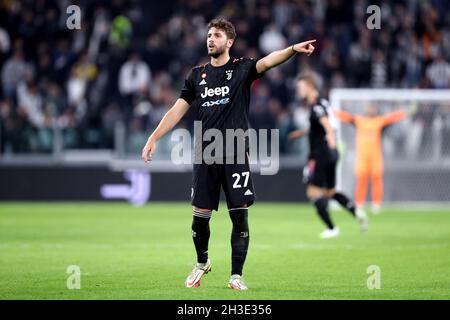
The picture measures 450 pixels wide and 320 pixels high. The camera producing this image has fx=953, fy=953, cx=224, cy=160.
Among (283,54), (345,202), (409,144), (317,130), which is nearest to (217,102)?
(283,54)

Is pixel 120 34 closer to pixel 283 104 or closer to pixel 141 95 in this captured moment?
pixel 141 95

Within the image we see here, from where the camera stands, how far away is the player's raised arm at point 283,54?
8109 mm

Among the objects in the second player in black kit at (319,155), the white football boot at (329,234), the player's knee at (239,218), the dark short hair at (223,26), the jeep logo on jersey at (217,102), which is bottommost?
the white football boot at (329,234)

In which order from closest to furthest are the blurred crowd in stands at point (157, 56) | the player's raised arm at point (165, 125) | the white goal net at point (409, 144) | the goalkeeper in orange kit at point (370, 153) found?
1. the player's raised arm at point (165, 125)
2. the goalkeeper in orange kit at point (370, 153)
3. the white goal net at point (409, 144)
4. the blurred crowd in stands at point (157, 56)

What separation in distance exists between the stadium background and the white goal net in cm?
3

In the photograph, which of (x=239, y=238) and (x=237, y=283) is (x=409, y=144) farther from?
(x=237, y=283)

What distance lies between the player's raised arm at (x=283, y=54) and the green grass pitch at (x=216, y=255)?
6.63ft

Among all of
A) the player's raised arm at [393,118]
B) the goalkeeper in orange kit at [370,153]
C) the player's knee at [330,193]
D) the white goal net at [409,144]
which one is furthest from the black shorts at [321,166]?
the white goal net at [409,144]

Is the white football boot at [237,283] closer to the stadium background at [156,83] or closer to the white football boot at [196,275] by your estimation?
the white football boot at [196,275]

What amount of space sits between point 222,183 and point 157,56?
15687 mm

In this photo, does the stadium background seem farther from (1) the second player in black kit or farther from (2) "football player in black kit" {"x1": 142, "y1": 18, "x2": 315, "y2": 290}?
(2) "football player in black kit" {"x1": 142, "y1": 18, "x2": 315, "y2": 290}

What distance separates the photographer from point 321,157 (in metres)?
14.8
